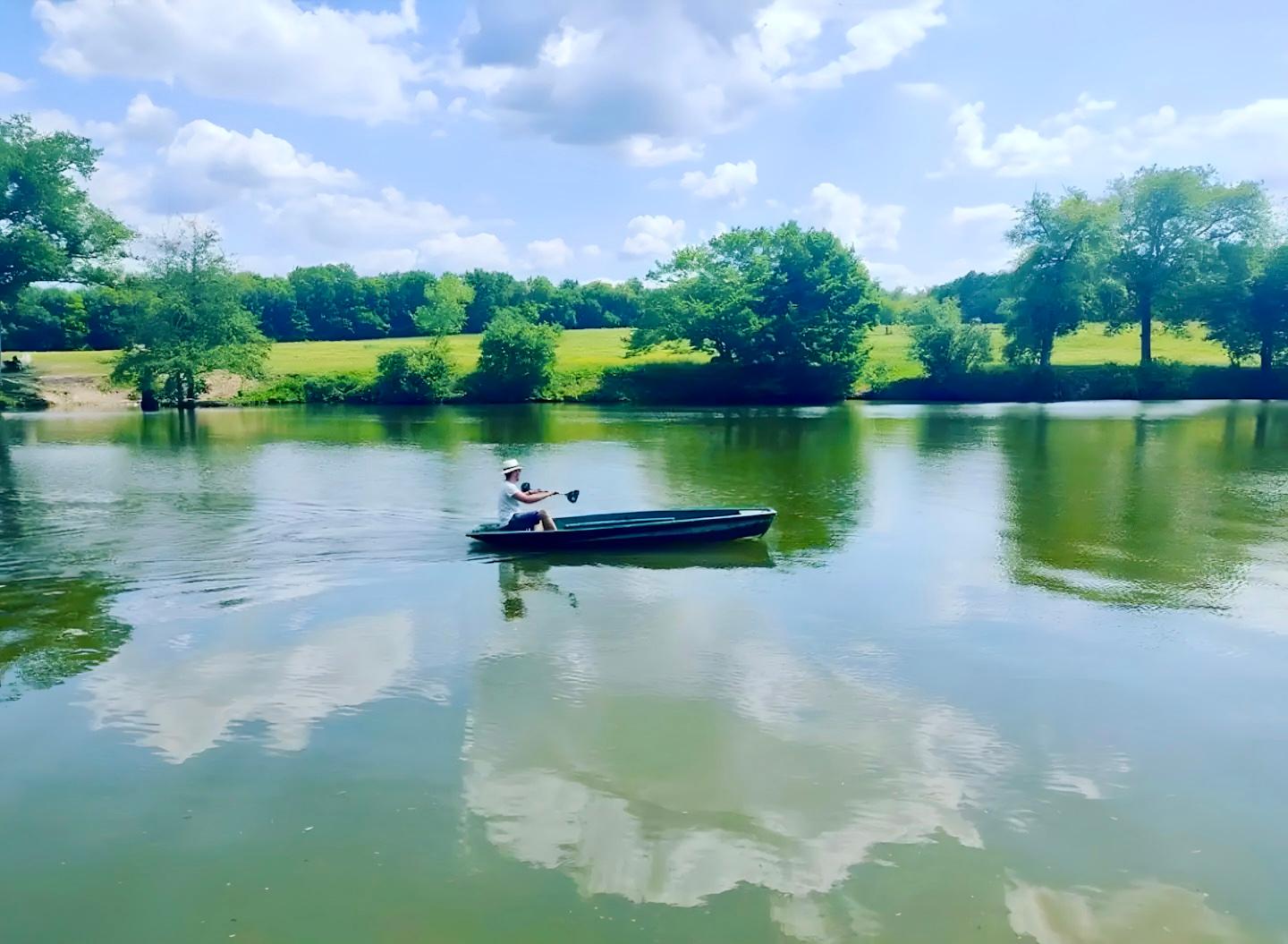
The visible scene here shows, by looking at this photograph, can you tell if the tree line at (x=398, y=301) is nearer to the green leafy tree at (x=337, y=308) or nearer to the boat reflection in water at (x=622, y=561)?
the green leafy tree at (x=337, y=308)

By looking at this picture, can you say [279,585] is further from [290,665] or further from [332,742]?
[332,742]

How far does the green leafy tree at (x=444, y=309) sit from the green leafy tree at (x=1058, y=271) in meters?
45.9

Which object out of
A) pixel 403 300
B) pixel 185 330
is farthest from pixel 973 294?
pixel 185 330

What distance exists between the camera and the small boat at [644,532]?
1747 cm

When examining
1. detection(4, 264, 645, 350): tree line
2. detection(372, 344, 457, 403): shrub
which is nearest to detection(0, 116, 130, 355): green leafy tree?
detection(372, 344, 457, 403): shrub

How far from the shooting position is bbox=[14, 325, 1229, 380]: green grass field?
243ft

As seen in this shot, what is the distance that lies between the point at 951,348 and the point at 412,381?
40710 mm

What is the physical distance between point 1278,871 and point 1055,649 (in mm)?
4999

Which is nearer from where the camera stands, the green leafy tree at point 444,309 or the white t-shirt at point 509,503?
the white t-shirt at point 509,503

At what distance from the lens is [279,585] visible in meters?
15.4

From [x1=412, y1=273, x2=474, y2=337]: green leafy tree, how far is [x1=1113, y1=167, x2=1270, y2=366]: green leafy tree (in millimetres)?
55706

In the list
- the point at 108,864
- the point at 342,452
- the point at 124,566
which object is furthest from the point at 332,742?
the point at 342,452

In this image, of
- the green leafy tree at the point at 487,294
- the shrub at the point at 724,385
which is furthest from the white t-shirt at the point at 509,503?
the green leafy tree at the point at 487,294

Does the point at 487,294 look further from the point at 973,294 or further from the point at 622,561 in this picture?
the point at 622,561
